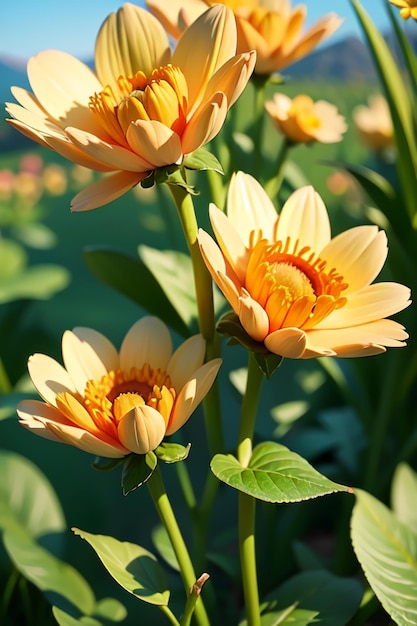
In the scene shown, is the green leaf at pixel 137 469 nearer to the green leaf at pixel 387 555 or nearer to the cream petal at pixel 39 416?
the cream petal at pixel 39 416

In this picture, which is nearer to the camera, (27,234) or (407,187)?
(407,187)

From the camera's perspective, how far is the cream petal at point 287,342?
26 cm

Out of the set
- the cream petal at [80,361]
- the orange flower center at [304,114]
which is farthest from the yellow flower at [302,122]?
the cream petal at [80,361]

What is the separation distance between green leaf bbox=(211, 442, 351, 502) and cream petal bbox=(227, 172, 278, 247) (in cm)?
10

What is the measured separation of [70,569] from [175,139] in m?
0.29

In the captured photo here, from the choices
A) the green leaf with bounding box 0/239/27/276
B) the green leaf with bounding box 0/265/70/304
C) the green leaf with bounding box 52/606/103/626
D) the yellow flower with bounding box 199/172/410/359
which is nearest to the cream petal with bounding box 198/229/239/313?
the yellow flower with bounding box 199/172/410/359

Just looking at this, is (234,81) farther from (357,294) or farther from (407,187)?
(407,187)

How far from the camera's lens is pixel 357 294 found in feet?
1.01

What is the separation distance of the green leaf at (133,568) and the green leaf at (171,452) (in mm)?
59

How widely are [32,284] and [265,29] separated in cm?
36

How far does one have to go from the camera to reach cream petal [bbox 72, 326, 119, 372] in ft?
1.08

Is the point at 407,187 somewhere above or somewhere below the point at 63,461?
above

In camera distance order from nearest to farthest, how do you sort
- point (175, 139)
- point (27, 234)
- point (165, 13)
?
point (175, 139) → point (165, 13) → point (27, 234)

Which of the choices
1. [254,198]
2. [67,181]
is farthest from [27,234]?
[254,198]
